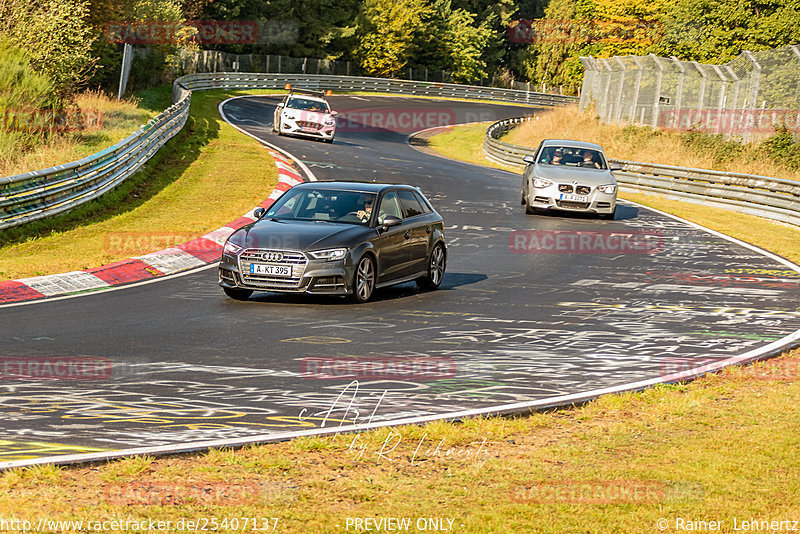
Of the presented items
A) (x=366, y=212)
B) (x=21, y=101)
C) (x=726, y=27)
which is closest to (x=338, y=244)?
(x=366, y=212)

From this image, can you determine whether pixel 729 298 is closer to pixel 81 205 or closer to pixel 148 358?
pixel 148 358

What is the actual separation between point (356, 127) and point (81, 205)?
1304 inches

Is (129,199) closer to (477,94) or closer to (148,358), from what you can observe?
(148,358)

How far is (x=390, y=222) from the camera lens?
43.5ft

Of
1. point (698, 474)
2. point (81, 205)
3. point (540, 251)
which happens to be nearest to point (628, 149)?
point (540, 251)

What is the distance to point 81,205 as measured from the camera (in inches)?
750

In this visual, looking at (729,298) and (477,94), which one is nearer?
(729,298)

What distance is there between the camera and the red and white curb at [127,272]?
12727 millimetres

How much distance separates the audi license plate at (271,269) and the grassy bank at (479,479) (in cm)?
556

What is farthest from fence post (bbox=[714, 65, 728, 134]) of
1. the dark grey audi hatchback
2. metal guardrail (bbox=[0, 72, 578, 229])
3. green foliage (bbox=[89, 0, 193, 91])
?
the dark grey audi hatchback

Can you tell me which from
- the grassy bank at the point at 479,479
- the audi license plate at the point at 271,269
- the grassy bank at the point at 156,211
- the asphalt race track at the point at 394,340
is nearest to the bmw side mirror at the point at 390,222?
the asphalt race track at the point at 394,340

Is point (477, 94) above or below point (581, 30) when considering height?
below

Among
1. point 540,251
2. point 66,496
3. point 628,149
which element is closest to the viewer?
point 66,496

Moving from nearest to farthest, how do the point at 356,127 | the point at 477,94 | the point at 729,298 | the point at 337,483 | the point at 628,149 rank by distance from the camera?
1. the point at 337,483
2. the point at 729,298
3. the point at 628,149
4. the point at 356,127
5. the point at 477,94
